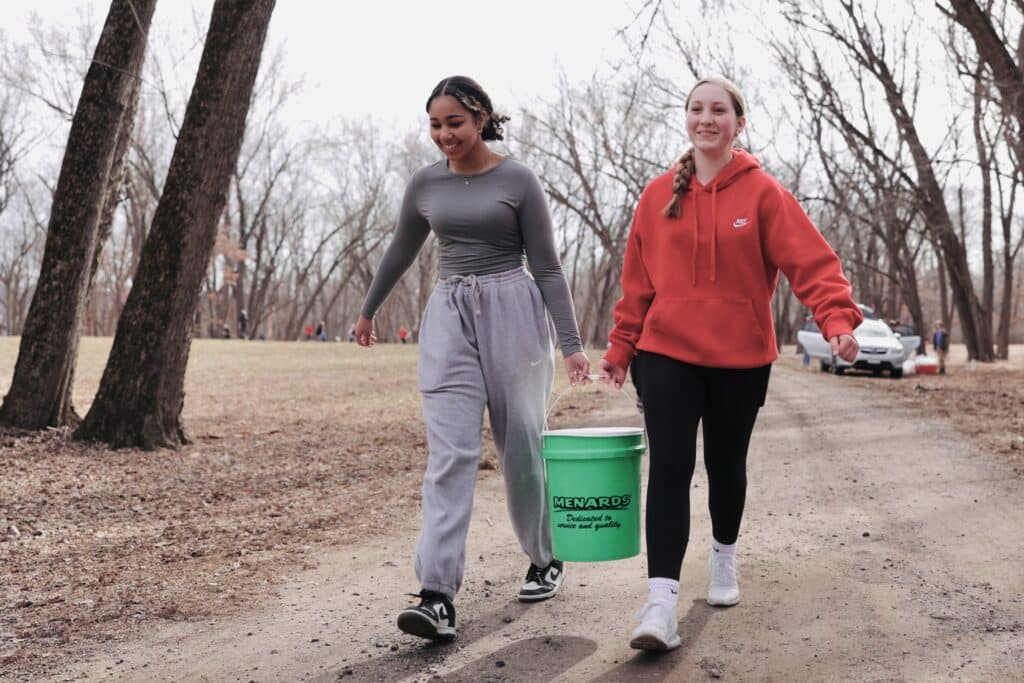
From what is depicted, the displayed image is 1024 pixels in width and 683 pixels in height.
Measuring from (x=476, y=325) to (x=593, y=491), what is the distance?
80 cm

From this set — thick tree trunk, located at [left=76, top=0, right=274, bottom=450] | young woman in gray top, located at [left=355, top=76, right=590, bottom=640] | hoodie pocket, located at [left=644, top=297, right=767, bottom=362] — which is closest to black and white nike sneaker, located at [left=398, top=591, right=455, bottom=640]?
young woman in gray top, located at [left=355, top=76, right=590, bottom=640]

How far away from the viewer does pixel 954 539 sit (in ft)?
18.6

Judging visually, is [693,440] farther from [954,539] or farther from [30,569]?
[30,569]

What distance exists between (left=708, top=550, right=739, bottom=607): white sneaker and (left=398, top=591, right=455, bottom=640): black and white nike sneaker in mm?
1140

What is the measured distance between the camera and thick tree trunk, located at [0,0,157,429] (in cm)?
944

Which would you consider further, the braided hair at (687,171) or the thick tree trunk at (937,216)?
the thick tree trunk at (937,216)

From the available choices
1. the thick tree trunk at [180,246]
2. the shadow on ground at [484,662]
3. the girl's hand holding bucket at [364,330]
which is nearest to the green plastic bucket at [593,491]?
the shadow on ground at [484,662]

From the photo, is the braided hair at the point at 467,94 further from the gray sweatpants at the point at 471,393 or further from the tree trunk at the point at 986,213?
the tree trunk at the point at 986,213

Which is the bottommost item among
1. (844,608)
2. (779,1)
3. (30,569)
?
(30,569)

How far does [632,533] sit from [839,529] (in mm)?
2282

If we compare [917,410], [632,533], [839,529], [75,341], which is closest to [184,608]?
[632,533]

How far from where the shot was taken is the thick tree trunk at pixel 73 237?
9.44 meters

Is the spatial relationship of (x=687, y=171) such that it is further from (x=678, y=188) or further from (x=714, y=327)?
(x=714, y=327)

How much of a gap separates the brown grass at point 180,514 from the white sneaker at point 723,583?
2.08m
